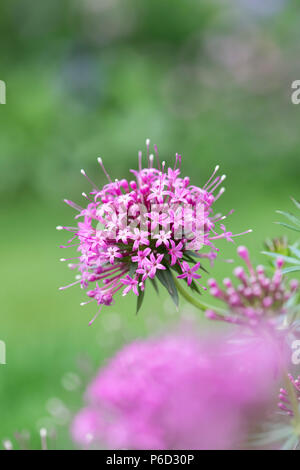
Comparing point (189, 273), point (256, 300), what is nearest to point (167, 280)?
point (189, 273)

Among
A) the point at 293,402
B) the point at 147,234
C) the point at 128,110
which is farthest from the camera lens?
the point at 128,110

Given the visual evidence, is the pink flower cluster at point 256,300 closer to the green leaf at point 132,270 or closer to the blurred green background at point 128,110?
the green leaf at point 132,270

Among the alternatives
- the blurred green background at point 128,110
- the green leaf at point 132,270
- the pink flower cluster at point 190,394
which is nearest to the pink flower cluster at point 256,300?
the pink flower cluster at point 190,394

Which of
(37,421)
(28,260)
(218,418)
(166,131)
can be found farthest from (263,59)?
(218,418)

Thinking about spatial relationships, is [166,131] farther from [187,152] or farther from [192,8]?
[192,8]

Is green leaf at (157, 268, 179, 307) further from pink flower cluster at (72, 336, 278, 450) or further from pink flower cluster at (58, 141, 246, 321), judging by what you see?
pink flower cluster at (72, 336, 278, 450)

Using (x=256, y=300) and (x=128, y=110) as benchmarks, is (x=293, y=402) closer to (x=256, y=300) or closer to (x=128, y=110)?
(x=256, y=300)

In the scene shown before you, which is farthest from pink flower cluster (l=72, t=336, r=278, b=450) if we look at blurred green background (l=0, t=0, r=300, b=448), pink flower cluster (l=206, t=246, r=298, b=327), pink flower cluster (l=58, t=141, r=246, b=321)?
blurred green background (l=0, t=0, r=300, b=448)
